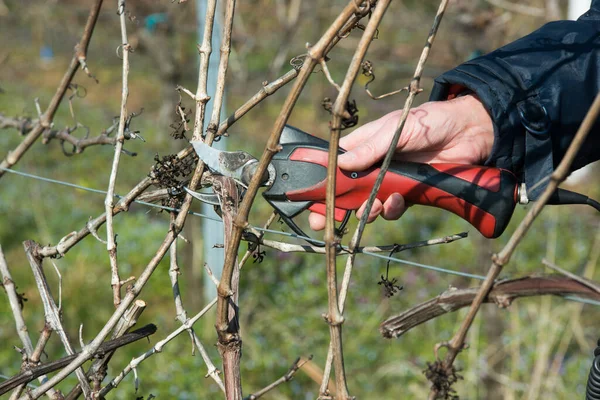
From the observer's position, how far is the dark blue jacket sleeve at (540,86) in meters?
1.37

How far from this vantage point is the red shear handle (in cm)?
137

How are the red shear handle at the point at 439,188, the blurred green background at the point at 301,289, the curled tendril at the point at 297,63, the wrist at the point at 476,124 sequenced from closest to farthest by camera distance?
1. the curled tendril at the point at 297,63
2. the red shear handle at the point at 439,188
3. the wrist at the point at 476,124
4. the blurred green background at the point at 301,289

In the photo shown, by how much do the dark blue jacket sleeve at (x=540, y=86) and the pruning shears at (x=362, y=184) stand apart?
8 centimetres

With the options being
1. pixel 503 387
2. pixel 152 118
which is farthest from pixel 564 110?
pixel 152 118

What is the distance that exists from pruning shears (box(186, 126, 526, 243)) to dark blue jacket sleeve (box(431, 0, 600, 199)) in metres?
0.08

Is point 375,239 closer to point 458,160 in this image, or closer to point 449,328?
point 449,328

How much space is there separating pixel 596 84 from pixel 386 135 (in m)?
0.44

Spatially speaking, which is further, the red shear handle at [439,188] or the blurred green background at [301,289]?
the blurred green background at [301,289]

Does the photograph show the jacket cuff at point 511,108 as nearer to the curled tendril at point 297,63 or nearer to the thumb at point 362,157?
the thumb at point 362,157

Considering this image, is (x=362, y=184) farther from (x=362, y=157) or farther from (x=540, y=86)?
(x=540, y=86)

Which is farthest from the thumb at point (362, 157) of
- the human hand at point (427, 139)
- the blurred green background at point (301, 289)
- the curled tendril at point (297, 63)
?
the blurred green background at point (301, 289)

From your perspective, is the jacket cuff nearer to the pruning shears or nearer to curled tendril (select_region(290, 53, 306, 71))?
the pruning shears

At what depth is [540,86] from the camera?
1373mm

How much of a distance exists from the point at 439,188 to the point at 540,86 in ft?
0.92
